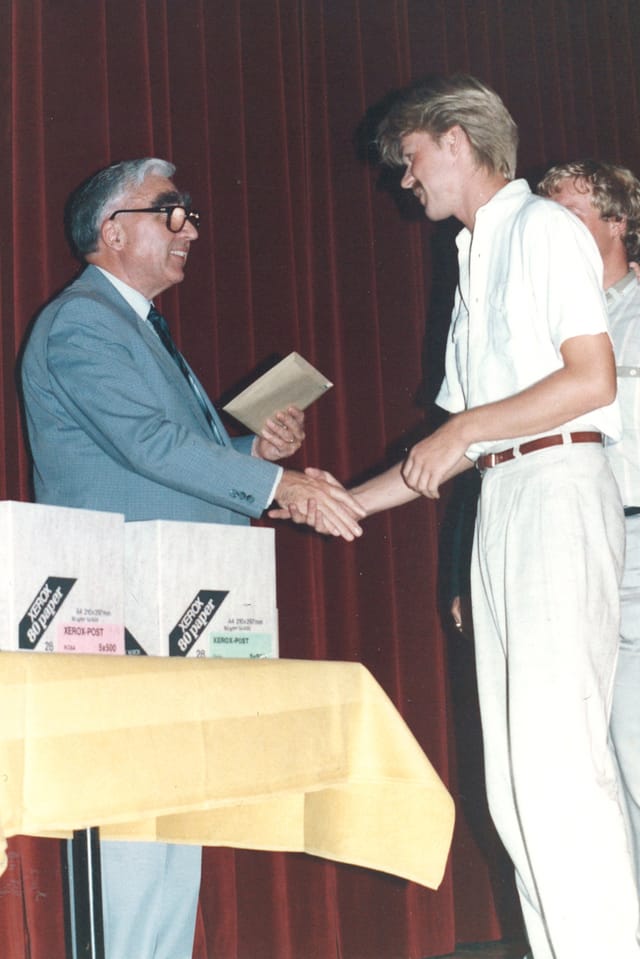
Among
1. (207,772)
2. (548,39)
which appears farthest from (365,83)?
(207,772)

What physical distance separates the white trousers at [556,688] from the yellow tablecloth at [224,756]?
230 mm

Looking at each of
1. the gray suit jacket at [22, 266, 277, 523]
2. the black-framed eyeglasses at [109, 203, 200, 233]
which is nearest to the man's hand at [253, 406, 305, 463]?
the gray suit jacket at [22, 266, 277, 523]

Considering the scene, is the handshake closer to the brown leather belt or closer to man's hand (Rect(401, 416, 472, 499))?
man's hand (Rect(401, 416, 472, 499))

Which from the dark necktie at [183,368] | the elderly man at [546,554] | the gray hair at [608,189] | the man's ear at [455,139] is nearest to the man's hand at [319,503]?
the dark necktie at [183,368]

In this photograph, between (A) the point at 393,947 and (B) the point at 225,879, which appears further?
(A) the point at 393,947

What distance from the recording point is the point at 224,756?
1.49 meters

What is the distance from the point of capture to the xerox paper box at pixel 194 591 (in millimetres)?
1720

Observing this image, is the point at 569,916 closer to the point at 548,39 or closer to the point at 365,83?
the point at 365,83

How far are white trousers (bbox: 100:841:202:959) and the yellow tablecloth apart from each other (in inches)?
6.8

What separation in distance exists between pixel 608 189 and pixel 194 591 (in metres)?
1.48

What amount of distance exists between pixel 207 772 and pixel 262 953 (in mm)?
1924

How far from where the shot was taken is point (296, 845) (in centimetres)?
181

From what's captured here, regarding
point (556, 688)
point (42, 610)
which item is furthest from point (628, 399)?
point (42, 610)

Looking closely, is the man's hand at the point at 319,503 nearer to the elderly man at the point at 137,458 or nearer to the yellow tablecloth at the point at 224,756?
the elderly man at the point at 137,458
